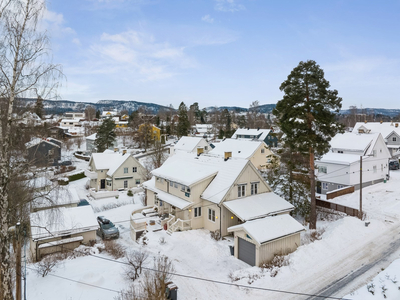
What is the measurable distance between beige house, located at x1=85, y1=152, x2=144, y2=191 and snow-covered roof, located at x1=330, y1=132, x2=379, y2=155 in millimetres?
31242

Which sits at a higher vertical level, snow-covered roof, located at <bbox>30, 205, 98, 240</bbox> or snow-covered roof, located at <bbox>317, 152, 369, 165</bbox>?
snow-covered roof, located at <bbox>317, 152, 369, 165</bbox>

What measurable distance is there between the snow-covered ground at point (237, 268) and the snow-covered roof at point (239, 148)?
24082 mm

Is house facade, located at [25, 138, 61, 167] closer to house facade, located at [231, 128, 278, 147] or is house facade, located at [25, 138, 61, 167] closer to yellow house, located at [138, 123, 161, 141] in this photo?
yellow house, located at [138, 123, 161, 141]

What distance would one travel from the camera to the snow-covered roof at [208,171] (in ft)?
73.5

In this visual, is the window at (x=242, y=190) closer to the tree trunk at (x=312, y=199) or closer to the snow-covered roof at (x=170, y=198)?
the snow-covered roof at (x=170, y=198)

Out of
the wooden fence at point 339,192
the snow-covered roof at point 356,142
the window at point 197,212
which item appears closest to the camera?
the window at point 197,212

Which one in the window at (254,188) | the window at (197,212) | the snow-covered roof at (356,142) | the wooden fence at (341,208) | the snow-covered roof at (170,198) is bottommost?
the wooden fence at (341,208)

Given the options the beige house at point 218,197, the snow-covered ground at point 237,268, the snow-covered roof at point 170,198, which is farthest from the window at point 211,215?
the snow-covered roof at point 170,198

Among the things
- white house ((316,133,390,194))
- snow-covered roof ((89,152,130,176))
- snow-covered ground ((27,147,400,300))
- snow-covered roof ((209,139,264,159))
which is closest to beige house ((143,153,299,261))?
snow-covered ground ((27,147,400,300))

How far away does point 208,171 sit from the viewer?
24703 millimetres

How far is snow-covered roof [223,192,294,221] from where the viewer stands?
20.4 metres

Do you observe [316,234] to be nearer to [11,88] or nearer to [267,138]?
[11,88]

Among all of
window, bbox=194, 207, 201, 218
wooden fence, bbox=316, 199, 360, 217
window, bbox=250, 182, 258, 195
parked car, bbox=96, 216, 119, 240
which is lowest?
parked car, bbox=96, 216, 119, 240

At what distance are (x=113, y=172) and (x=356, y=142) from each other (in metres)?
36.5
